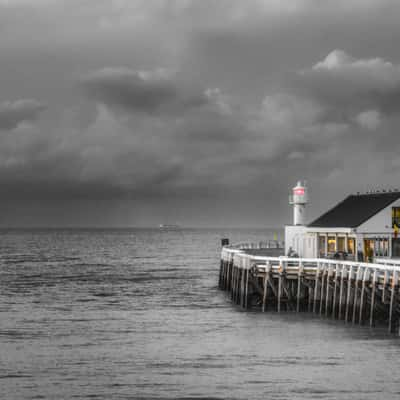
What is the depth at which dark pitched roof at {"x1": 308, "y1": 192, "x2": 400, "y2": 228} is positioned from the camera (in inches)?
1960

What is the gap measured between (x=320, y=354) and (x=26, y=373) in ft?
39.7

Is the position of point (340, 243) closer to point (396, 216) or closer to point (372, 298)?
point (396, 216)

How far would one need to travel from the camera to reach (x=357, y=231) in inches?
1922

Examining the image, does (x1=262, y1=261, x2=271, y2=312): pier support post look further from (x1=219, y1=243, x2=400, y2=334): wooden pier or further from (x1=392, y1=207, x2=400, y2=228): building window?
(x1=392, y1=207, x2=400, y2=228): building window

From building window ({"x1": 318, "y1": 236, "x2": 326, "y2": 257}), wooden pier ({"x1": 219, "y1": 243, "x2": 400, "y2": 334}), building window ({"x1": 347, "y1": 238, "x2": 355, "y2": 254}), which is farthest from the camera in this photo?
building window ({"x1": 318, "y1": 236, "x2": 326, "y2": 257})

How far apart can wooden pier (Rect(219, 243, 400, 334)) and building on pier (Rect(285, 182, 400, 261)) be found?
7.67 metres

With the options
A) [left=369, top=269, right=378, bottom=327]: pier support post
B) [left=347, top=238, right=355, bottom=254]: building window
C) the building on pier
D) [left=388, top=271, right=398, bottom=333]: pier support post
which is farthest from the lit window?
[left=388, top=271, right=398, bottom=333]: pier support post

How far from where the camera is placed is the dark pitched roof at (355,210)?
49781 mm

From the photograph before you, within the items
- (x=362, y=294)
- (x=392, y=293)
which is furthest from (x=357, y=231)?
(x=392, y=293)

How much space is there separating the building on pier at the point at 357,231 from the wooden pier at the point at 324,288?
7.67m

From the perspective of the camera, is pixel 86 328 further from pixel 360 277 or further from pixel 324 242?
pixel 324 242

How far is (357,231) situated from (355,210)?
4.97 meters

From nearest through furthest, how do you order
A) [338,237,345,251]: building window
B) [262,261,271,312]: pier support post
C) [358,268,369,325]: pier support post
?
[358,268,369,325]: pier support post
[262,261,271,312]: pier support post
[338,237,345,251]: building window

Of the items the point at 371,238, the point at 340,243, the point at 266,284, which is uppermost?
the point at 371,238
